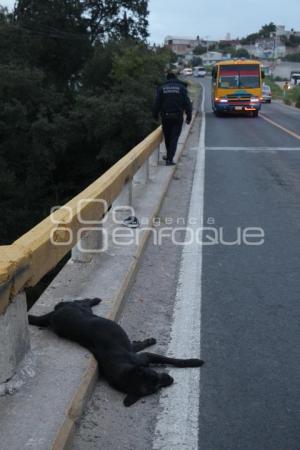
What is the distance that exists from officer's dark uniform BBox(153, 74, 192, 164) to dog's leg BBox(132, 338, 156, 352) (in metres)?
8.04

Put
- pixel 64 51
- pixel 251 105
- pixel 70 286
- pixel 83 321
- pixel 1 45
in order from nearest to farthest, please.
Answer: pixel 83 321
pixel 70 286
pixel 251 105
pixel 1 45
pixel 64 51

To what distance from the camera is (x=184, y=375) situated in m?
3.81

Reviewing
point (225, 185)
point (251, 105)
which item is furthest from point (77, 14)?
point (225, 185)

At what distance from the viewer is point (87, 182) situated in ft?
125

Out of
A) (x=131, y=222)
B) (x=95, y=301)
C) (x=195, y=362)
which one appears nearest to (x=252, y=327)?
(x=195, y=362)

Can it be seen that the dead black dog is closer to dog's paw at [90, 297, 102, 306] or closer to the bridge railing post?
dog's paw at [90, 297, 102, 306]

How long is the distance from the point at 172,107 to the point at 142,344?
8.22 metres

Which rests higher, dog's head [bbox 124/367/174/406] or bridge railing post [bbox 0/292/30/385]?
bridge railing post [bbox 0/292/30/385]

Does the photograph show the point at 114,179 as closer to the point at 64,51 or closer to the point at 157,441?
the point at 157,441

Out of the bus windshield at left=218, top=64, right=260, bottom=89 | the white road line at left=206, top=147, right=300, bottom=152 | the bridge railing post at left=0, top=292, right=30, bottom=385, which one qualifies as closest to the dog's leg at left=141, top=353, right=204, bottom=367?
the bridge railing post at left=0, top=292, right=30, bottom=385

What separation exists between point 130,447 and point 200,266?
3164 mm

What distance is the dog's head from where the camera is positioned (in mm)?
3543

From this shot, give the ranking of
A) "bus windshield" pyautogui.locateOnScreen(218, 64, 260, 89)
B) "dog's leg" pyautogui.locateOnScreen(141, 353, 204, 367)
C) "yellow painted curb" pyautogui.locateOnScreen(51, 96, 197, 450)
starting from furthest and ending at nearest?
"bus windshield" pyautogui.locateOnScreen(218, 64, 260, 89), "dog's leg" pyautogui.locateOnScreen(141, 353, 204, 367), "yellow painted curb" pyautogui.locateOnScreen(51, 96, 197, 450)

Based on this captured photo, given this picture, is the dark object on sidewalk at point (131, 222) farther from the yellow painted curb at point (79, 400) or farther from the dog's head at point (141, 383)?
the dog's head at point (141, 383)
